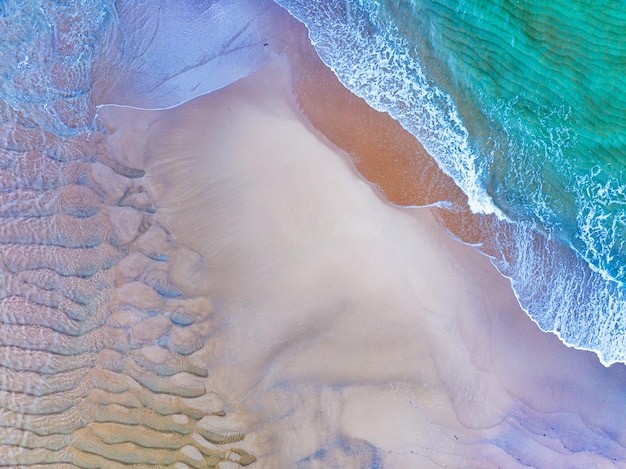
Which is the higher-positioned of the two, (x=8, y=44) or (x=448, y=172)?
(x=8, y=44)

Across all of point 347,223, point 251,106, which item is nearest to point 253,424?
point 347,223

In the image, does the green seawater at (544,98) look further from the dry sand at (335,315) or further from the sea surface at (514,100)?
the dry sand at (335,315)

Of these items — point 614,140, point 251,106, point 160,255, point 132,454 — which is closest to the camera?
point 132,454

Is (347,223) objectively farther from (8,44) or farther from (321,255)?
(8,44)

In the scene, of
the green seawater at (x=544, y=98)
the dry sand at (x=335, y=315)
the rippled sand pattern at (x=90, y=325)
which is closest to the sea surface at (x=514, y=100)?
the green seawater at (x=544, y=98)

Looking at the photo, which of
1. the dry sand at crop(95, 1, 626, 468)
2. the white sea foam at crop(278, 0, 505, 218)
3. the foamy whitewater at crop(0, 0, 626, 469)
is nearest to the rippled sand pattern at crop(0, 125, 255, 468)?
the foamy whitewater at crop(0, 0, 626, 469)

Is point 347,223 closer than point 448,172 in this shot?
Yes

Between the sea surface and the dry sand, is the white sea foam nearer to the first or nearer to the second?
the sea surface
